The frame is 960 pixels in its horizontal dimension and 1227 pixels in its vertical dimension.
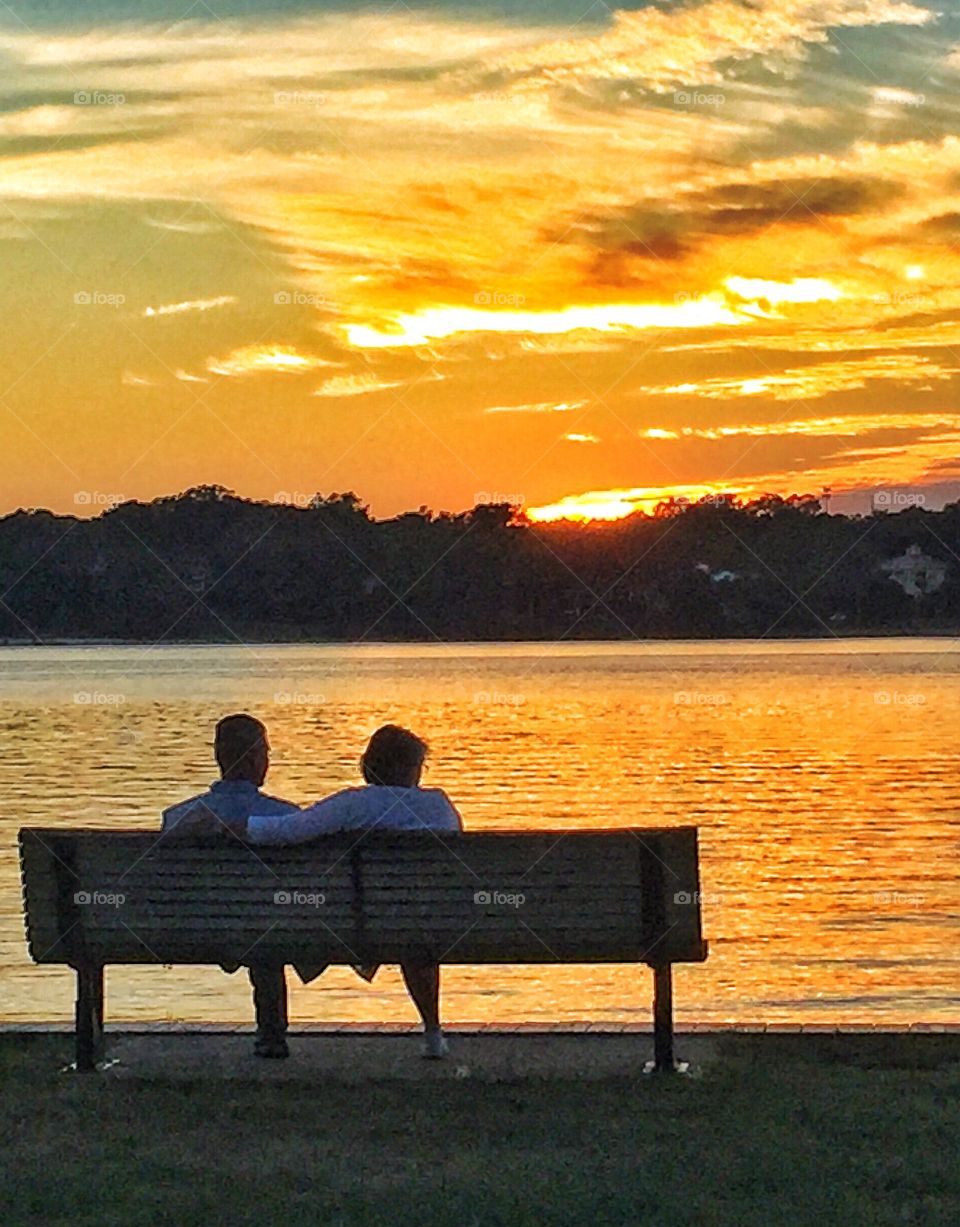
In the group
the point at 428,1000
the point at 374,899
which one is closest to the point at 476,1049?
the point at 428,1000

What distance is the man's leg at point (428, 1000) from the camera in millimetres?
8367

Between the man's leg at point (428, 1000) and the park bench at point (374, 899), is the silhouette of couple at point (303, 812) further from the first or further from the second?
the park bench at point (374, 899)

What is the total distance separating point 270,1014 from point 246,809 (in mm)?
832

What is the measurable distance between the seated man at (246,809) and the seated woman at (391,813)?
0.52ft

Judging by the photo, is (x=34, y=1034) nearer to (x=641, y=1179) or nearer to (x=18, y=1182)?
(x=18, y=1182)

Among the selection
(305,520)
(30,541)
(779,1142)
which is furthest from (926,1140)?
(305,520)

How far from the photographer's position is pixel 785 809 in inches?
1081

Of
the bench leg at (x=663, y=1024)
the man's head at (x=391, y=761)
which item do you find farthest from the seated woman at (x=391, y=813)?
the bench leg at (x=663, y=1024)

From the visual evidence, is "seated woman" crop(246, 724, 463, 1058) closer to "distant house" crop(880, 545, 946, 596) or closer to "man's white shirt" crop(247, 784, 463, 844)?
"man's white shirt" crop(247, 784, 463, 844)

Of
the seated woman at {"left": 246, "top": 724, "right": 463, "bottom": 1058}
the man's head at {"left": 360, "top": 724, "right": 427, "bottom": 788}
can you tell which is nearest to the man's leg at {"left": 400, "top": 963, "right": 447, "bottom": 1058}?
the seated woman at {"left": 246, "top": 724, "right": 463, "bottom": 1058}

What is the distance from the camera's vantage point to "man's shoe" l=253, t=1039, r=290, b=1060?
27.7ft

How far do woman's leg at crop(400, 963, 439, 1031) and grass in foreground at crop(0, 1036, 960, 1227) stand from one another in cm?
56

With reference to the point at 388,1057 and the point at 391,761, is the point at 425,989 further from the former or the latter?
the point at 391,761

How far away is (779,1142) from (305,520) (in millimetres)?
104600
